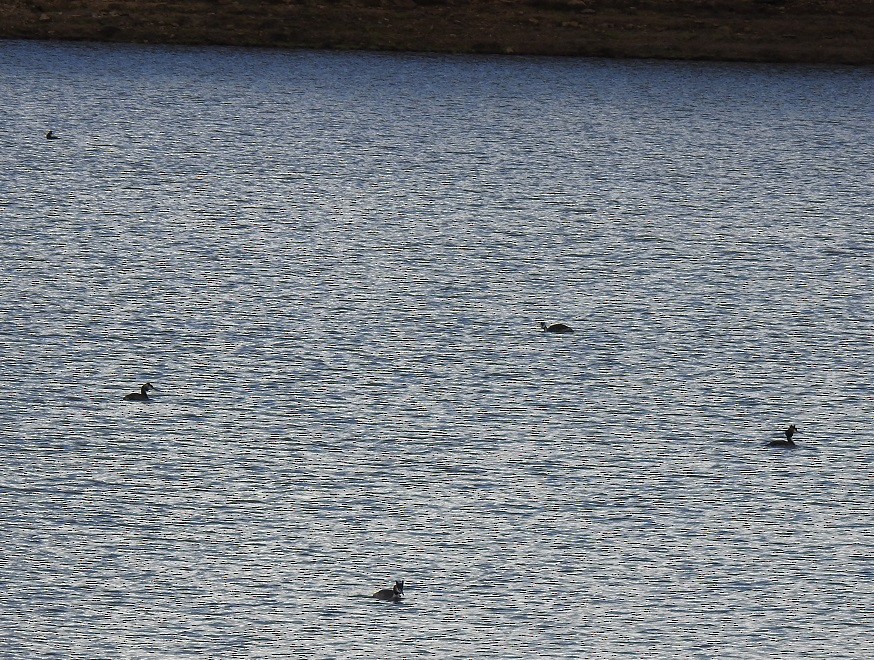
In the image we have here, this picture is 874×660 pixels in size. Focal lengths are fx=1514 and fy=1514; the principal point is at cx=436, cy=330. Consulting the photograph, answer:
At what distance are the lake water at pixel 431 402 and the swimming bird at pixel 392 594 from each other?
0.09m

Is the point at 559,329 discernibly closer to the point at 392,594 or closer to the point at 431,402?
the point at 431,402

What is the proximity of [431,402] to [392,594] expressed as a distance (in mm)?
6820

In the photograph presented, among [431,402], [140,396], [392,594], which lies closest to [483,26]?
[431,402]

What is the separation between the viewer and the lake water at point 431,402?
14.6 meters

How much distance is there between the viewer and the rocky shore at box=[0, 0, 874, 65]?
64.2 m

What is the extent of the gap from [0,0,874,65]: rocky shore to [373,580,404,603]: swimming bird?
52.4 metres

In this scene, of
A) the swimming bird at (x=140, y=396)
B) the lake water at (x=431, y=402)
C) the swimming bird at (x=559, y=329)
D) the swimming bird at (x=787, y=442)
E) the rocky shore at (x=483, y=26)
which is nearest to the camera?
the lake water at (x=431, y=402)

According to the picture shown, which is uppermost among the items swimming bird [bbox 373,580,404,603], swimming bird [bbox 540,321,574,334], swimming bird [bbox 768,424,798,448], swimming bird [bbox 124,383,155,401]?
swimming bird [bbox 540,321,574,334]

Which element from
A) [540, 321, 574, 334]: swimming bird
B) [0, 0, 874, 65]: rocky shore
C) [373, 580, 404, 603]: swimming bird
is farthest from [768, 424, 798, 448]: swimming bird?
[0, 0, 874, 65]: rocky shore

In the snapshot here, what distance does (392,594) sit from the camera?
48.2 ft

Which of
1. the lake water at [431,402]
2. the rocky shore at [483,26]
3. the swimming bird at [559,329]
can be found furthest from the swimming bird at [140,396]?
the rocky shore at [483,26]

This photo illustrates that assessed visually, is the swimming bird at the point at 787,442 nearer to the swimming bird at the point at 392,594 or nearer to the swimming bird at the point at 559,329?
the swimming bird at the point at 559,329

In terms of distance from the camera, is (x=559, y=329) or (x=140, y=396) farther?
(x=559, y=329)

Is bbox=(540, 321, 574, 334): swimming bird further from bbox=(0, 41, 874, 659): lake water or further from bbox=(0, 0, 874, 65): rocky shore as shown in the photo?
bbox=(0, 0, 874, 65): rocky shore
